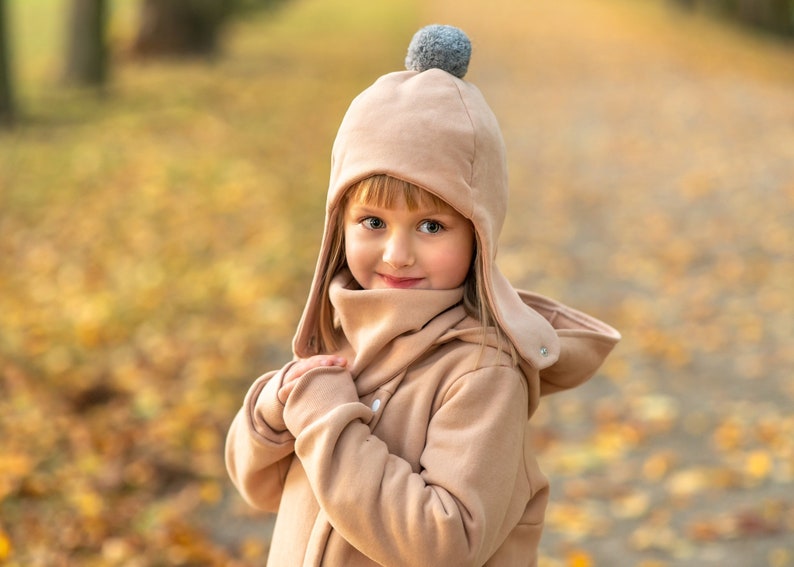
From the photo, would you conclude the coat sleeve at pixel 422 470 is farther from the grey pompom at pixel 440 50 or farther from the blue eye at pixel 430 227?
the grey pompom at pixel 440 50

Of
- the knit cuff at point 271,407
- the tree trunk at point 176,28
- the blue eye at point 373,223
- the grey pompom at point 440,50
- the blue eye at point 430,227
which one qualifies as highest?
the grey pompom at point 440,50

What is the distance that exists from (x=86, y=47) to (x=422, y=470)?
13406mm

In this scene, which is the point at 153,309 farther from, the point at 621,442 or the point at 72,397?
the point at 621,442

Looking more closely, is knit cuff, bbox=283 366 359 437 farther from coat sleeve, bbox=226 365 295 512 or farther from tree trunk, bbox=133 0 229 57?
tree trunk, bbox=133 0 229 57

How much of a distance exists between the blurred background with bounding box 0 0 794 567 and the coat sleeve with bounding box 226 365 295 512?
2068 mm

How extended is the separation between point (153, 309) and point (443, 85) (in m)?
5.20

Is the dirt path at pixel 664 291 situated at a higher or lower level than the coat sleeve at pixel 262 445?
lower

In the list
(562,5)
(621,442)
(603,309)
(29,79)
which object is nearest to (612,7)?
(562,5)

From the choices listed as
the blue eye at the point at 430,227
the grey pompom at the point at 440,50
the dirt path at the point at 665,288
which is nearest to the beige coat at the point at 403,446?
the blue eye at the point at 430,227

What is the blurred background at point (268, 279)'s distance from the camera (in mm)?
4754

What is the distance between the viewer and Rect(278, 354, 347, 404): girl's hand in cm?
211

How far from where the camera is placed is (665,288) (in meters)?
8.09

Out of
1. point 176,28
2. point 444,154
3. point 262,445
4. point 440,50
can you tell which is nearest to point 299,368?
point 262,445

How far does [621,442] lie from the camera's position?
5.58m
